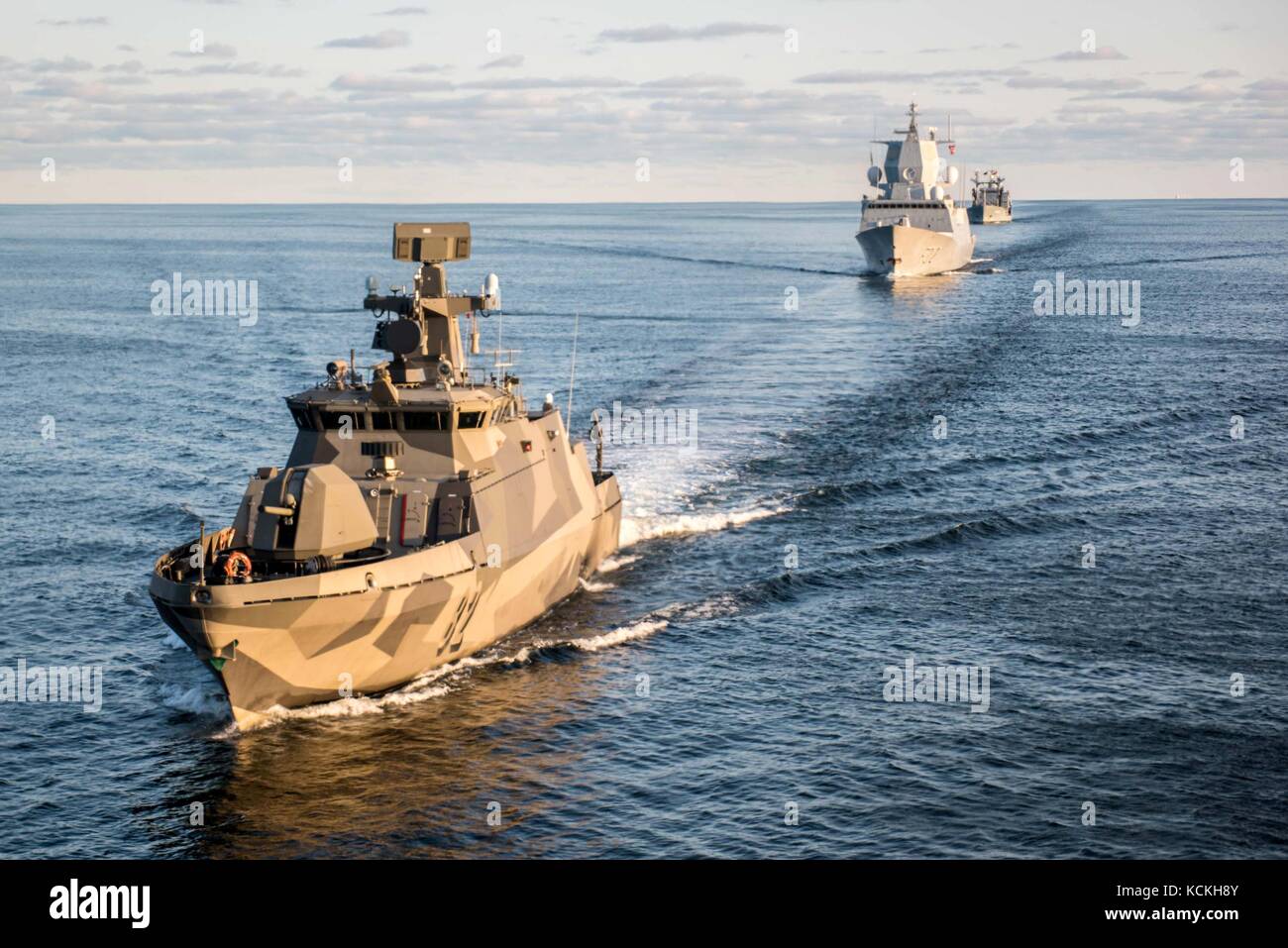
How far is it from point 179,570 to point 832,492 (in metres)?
23.6

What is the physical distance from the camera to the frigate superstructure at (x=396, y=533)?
28734 mm

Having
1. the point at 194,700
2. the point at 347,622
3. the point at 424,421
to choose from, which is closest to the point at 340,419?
the point at 424,421

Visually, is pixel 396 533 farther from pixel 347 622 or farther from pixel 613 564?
pixel 613 564

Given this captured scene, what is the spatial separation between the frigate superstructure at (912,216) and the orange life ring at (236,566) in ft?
332

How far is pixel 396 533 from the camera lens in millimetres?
32938

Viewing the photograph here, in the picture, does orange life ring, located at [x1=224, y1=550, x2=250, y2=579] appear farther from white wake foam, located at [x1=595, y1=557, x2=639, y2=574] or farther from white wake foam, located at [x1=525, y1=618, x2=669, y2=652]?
white wake foam, located at [x1=595, y1=557, x2=639, y2=574]

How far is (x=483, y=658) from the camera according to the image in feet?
110

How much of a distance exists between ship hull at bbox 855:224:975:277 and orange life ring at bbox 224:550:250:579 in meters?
101

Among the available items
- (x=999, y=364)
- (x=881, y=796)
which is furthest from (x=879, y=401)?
(x=881, y=796)

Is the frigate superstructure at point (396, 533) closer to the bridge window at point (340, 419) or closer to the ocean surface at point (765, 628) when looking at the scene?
the bridge window at point (340, 419)

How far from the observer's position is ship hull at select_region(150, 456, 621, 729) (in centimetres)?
2812

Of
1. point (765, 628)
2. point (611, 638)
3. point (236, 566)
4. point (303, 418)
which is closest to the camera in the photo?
point (236, 566)

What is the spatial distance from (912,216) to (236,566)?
11599cm
